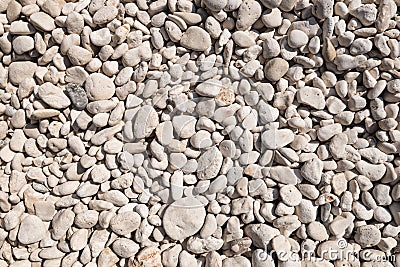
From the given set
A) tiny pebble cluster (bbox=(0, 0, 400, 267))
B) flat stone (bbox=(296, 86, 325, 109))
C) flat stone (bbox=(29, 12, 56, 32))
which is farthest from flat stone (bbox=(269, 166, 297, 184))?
flat stone (bbox=(29, 12, 56, 32))

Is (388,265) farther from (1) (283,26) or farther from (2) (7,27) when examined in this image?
(2) (7,27)

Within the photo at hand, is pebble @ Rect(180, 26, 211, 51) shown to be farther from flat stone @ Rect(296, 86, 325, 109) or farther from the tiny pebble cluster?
flat stone @ Rect(296, 86, 325, 109)

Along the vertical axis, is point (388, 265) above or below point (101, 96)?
below

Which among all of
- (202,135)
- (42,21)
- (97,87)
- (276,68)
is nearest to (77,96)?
(97,87)

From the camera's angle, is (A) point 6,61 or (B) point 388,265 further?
(A) point 6,61

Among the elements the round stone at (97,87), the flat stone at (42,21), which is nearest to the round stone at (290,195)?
the round stone at (97,87)

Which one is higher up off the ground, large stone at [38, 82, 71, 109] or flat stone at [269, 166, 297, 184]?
large stone at [38, 82, 71, 109]

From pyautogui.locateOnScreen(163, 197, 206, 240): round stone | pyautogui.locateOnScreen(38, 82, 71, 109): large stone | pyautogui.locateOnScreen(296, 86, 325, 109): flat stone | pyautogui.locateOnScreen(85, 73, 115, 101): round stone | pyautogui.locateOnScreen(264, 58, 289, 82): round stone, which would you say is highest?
pyautogui.locateOnScreen(264, 58, 289, 82): round stone

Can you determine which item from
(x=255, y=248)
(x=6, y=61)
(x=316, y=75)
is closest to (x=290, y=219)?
(x=255, y=248)

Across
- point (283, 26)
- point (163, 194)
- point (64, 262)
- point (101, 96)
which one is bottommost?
point (64, 262)

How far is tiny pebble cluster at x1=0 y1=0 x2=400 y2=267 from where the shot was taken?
119 centimetres

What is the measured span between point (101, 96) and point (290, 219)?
2.01 feet

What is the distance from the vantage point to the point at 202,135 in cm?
122

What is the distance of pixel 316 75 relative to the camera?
1.26 meters
